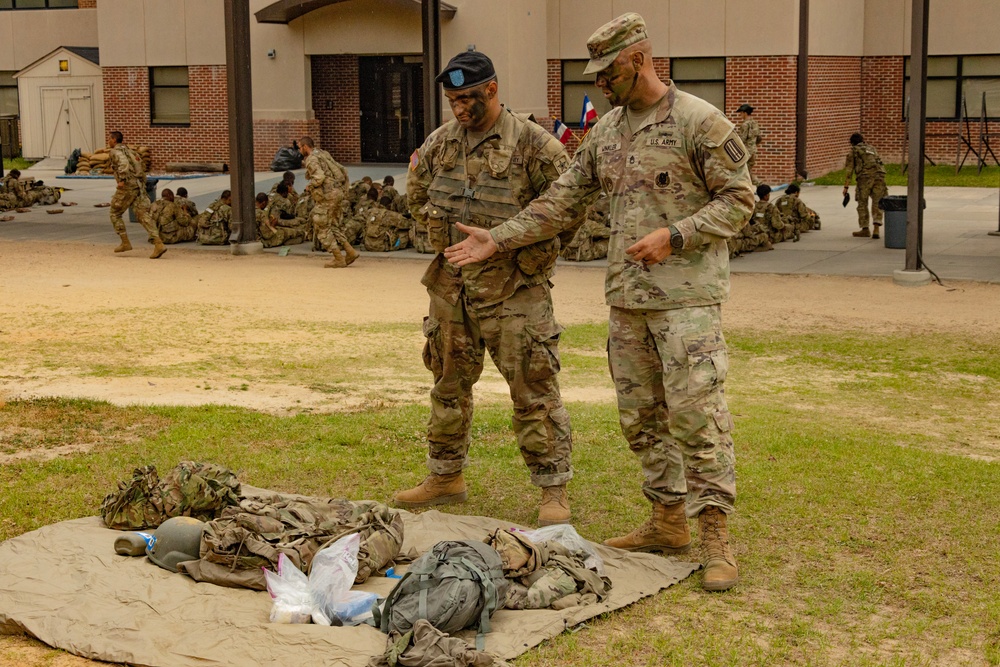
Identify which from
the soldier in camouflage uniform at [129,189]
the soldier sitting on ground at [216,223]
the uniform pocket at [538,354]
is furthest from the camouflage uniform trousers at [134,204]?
the uniform pocket at [538,354]

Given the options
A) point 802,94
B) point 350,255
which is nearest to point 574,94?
point 802,94

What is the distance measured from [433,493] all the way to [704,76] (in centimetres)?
2273

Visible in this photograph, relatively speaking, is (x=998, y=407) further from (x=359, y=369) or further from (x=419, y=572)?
(x=419, y=572)

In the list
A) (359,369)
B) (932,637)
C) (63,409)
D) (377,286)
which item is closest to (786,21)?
(377,286)

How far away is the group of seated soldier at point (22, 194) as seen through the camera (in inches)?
1006

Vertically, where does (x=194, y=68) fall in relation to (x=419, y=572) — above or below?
above

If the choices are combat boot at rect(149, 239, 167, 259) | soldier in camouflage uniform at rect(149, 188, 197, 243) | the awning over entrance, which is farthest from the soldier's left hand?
the awning over entrance

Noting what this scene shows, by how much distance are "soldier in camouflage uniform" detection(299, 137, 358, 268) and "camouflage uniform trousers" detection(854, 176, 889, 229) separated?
783 centimetres

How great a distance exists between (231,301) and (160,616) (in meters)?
9.72

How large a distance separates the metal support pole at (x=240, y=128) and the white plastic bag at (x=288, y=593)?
14.6 metres

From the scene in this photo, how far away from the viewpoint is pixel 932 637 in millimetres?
4746

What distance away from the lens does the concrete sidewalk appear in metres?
16.7

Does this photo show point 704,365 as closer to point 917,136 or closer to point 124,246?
point 917,136

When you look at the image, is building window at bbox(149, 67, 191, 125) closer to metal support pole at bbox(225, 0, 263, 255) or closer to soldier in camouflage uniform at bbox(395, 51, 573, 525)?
metal support pole at bbox(225, 0, 263, 255)
